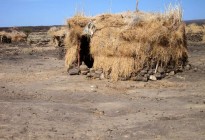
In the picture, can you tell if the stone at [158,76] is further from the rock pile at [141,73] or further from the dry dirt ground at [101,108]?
the dry dirt ground at [101,108]

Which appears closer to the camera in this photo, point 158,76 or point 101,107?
point 101,107

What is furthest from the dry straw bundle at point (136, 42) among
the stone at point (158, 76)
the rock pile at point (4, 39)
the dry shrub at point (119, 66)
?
the rock pile at point (4, 39)

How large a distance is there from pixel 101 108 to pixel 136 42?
5.58 meters

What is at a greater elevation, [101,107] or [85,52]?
[85,52]

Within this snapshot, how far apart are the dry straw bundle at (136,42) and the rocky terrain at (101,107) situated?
741 mm

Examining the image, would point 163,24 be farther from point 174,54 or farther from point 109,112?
point 109,112

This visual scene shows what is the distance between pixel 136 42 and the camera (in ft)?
53.2

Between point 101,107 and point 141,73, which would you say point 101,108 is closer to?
point 101,107

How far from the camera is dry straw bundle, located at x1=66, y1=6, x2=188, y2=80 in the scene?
52.9ft

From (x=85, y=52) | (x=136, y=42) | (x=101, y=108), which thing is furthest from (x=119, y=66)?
(x=101, y=108)

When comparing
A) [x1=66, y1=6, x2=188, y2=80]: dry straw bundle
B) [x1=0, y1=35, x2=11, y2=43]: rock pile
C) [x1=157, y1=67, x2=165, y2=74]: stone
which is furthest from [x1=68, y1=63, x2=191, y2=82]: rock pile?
[x1=0, y1=35, x2=11, y2=43]: rock pile

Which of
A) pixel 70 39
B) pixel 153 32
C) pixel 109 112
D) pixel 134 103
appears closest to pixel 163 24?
pixel 153 32

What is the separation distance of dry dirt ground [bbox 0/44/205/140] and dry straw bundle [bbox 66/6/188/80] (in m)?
0.82

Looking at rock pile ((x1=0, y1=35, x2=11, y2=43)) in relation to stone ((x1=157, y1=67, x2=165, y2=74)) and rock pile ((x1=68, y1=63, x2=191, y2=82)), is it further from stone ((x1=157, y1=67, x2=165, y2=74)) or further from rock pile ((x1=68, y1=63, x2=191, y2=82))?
stone ((x1=157, y1=67, x2=165, y2=74))
